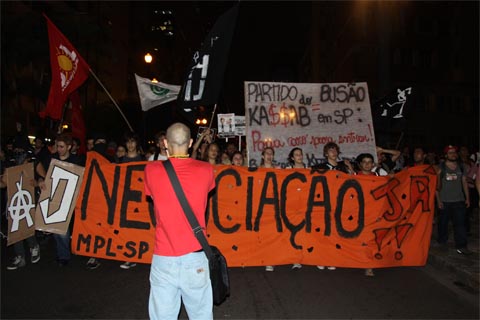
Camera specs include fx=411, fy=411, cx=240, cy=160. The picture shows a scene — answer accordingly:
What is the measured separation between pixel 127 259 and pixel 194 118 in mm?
2306

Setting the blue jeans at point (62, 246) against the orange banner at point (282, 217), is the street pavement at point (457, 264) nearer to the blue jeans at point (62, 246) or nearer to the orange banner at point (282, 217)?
the orange banner at point (282, 217)

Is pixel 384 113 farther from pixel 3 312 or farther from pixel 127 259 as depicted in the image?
pixel 3 312

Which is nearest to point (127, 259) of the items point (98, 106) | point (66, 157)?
point (66, 157)

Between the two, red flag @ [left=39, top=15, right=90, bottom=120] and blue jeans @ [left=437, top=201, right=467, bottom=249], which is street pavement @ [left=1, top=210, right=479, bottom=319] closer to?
blue jeans @ [left=437, top=201, right=467, bottom=249]

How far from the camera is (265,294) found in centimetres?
492

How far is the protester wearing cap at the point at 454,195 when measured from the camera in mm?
6984

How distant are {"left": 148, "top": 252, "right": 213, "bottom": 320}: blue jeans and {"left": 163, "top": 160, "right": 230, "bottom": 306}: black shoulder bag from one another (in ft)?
0.21

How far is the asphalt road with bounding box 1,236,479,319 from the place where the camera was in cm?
434

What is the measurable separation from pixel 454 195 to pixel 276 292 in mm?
4038

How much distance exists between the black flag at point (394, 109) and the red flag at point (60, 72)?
5.86 meters

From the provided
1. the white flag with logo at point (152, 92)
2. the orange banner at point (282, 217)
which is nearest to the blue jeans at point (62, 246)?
the orange banner at point (282, 217)

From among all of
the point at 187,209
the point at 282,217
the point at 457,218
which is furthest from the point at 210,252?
the point at 457,218

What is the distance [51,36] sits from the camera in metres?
7.21

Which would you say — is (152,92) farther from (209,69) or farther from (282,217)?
(282,217)
